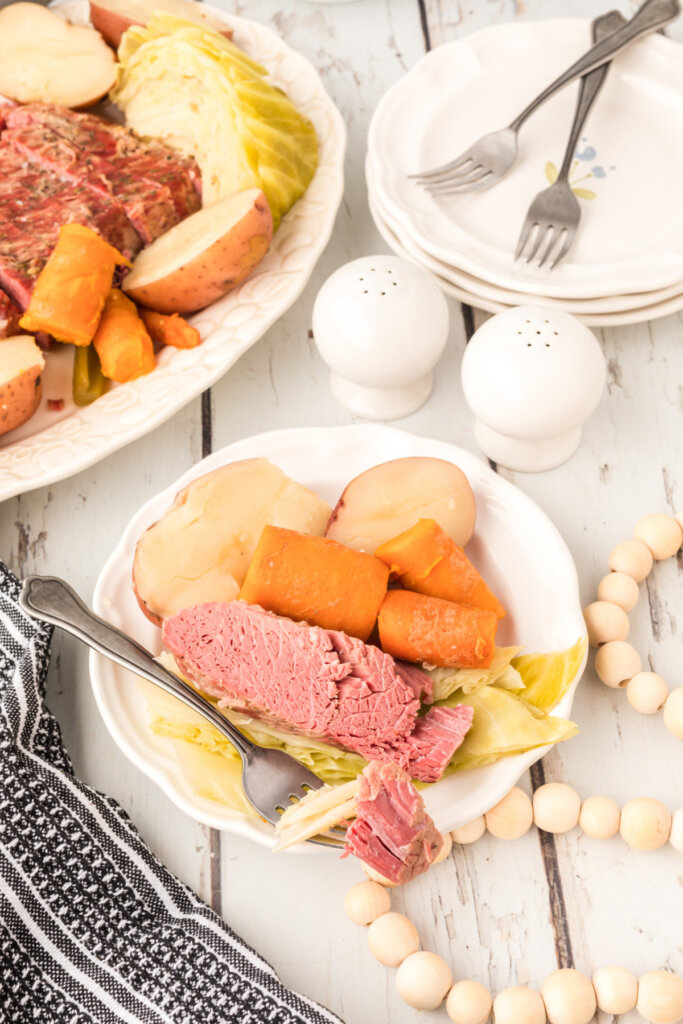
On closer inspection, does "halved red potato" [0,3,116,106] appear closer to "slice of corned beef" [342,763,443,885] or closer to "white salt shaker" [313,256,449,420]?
"white salt shaker" [313,256,449,420]

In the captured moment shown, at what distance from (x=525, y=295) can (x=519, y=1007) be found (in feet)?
3.43

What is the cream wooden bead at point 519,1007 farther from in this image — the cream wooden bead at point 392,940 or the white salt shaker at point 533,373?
the white salt shaker at point 533,373

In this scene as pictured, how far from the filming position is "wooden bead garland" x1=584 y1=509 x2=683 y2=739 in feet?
4.24

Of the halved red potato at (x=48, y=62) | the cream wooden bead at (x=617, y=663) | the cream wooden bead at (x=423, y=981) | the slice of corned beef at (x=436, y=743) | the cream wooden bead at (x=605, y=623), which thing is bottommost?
the cream wooden bead at (x=423, y=981)

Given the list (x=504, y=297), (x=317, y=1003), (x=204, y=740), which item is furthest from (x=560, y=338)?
(x=317, y=1003)

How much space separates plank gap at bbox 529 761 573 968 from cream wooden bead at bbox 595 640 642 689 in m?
0.16

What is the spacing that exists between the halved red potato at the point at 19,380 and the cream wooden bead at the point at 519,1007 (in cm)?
108

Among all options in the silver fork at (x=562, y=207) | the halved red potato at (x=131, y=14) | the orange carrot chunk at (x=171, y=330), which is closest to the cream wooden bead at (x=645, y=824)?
the silver fork at (x=562, y=207)

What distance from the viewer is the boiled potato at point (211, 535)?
127 cm

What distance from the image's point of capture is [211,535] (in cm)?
127

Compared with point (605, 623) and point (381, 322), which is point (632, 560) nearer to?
point (605, 623)

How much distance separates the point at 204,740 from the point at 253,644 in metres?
0.16

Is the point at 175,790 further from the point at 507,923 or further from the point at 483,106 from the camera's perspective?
the point at 483,106

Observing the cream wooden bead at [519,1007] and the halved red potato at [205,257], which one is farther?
the halved red potato at [205,257]
